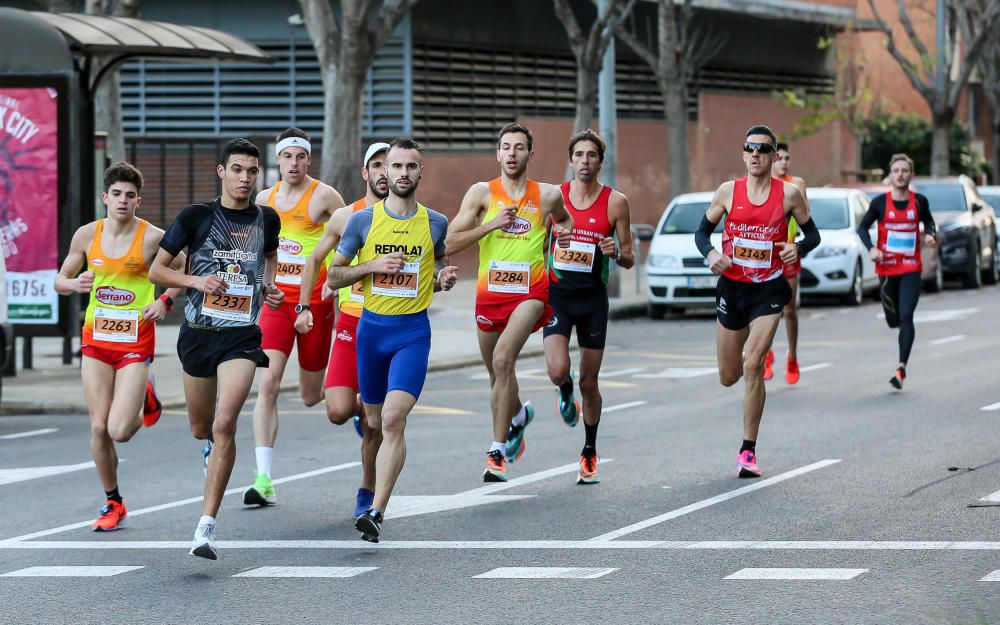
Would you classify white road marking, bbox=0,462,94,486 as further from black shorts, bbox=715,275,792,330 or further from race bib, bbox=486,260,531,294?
black shorts, bbox=715,275,792,330

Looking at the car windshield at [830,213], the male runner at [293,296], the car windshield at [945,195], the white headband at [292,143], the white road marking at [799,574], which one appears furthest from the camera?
the car windshield at [945,195]

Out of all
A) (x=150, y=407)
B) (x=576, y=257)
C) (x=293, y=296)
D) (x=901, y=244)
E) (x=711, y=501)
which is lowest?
(x=711, y=501)

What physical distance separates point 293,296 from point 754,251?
2.78 meters

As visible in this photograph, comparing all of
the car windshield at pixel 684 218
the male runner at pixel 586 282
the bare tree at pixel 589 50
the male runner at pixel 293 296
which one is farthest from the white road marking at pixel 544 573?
the bare tree at pixel 589 50

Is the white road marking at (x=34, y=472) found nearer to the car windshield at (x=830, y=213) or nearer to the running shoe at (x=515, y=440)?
the running shoe at (x=515, y=440)

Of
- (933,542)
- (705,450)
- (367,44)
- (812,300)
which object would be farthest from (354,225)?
(812,300)

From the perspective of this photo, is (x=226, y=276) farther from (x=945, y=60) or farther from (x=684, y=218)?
(x=945, y=60)

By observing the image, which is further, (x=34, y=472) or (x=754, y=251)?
(x=34, y=472)

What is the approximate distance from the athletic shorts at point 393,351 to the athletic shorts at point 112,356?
1387 millimetres

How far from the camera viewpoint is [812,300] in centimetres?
2856

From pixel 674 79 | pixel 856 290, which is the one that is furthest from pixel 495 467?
pixel 674 79

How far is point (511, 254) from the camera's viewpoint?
35.4 ft

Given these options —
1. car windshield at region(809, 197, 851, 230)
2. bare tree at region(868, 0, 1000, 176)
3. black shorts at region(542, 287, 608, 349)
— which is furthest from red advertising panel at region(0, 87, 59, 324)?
bare tree at region(868, 0, 1000, 176)

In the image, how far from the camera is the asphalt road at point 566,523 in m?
7.61
